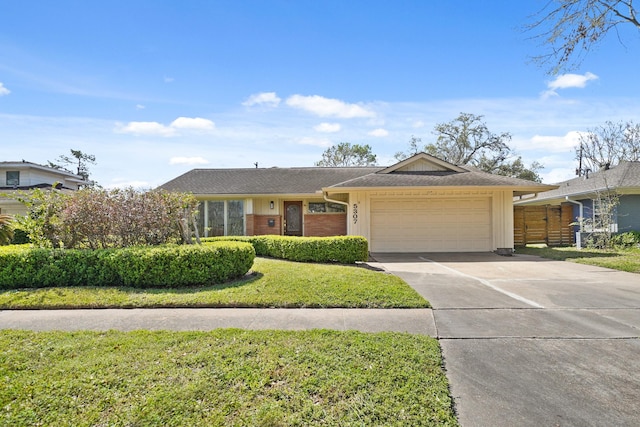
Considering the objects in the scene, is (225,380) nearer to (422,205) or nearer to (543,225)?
(422,205)

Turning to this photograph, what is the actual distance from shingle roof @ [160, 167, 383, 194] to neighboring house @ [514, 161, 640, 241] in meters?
9.08

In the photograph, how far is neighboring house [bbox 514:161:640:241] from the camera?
14781mm

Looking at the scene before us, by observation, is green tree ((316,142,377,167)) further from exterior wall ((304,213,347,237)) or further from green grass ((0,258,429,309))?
green grass ((0,258,429,309))

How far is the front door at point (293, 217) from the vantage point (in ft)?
54.4

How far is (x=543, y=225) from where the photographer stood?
16312mm

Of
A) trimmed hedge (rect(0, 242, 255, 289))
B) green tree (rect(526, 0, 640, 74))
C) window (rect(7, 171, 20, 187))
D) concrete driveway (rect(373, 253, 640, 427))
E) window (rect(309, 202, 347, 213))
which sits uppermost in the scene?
green tree (rect(526, 0, 640, 74))

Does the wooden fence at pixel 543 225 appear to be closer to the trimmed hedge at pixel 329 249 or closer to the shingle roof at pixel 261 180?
the shingle roof at pixel 261 180

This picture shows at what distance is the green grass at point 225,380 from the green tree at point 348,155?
3942 centimetres

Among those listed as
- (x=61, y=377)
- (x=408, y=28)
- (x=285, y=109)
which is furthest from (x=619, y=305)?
(x=285, y=109)

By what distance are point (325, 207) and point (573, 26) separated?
1082cm

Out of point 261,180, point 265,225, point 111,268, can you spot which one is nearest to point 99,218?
point 111,268

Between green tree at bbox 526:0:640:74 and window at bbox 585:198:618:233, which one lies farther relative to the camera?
window at bbox 585:198:618:233

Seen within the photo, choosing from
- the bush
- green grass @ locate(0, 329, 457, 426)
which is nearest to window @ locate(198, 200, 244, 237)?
green grass @ locate(0, 329, 457, 426)

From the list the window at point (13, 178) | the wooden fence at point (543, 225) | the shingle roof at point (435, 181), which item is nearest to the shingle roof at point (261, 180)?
the shingle roof at point (435, 181)
